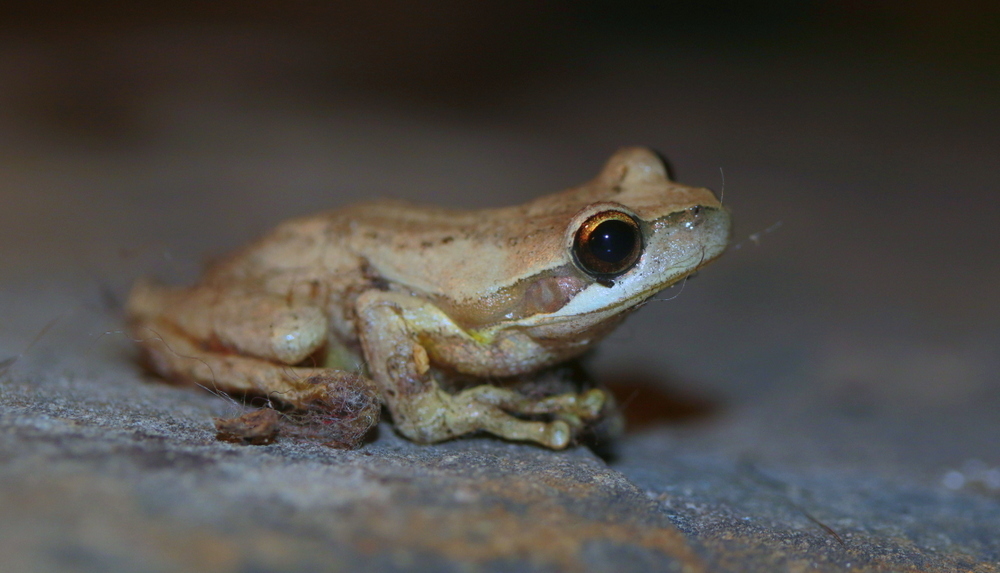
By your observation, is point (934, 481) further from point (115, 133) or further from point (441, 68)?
point (441, 68)

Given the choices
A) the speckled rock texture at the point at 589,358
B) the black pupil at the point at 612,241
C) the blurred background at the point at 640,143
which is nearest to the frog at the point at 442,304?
the black pupil at the point at 612,241

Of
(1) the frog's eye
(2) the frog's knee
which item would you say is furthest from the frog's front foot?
(1) the frog's eye

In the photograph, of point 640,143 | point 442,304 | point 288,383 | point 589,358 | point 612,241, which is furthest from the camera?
point 640,143

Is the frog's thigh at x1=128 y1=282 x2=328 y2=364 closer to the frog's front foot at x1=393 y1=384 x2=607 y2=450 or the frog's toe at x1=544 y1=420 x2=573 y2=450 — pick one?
the frog's front foot at x1=393 y1=384 x2=607 y2=450

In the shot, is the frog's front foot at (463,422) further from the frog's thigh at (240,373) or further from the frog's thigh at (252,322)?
the frog's thigh at (252,322)

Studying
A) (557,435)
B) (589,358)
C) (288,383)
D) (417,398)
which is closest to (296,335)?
(288,383)

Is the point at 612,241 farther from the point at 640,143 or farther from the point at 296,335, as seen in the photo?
the point at 640,143

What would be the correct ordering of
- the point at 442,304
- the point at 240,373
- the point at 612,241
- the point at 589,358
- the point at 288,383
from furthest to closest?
the point at 589,358, the point at 442,304, the point at 240,373, the point at 288,383, the point at 612,241
